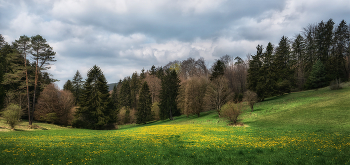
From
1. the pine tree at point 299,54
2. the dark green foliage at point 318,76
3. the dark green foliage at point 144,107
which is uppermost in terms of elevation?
the pine tree at point 299,54

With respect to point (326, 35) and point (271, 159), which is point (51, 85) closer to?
point (271, 159)

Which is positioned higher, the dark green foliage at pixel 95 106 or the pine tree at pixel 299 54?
the pine tree at pixel 299 54

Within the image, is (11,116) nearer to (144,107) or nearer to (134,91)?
(144,107)

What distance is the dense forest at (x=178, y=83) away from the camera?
35375 millimetres

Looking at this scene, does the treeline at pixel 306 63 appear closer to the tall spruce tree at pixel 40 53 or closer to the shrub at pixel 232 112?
the shrub at pixel 232 112

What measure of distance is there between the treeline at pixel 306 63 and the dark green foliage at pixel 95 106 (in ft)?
132

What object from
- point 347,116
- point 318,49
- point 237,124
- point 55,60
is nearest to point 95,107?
point 55,60

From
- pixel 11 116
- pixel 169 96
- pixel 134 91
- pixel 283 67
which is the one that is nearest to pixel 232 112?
pixel 169 96

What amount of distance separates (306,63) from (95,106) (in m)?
69.7

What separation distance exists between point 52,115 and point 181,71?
175 feet

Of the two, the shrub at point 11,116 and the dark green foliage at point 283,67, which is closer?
the shrub at point 11,116

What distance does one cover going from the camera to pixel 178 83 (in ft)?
182

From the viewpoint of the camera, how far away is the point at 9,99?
138ft

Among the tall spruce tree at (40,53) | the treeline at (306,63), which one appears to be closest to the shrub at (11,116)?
the tall spruce tree at (40,53)
